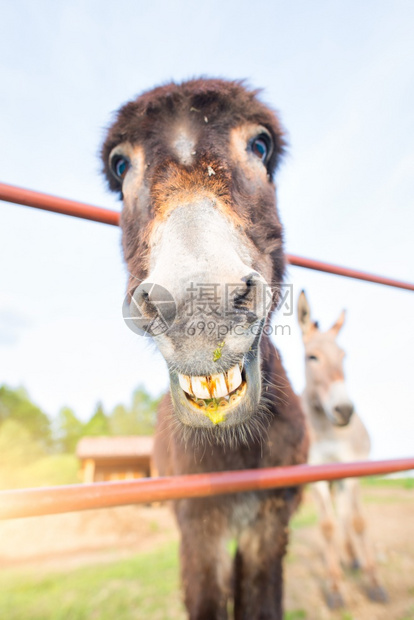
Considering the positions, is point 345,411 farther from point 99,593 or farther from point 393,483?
point 393,483

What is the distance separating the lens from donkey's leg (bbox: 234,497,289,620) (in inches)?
70.0

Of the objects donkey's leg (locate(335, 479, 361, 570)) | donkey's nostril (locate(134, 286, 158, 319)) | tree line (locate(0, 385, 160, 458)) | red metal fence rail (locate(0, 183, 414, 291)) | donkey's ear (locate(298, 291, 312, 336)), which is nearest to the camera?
donkey's nostril (locate(134, 286, 158, 319))

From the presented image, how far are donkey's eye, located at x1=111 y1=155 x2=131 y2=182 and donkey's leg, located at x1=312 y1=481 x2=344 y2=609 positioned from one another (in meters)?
4.00

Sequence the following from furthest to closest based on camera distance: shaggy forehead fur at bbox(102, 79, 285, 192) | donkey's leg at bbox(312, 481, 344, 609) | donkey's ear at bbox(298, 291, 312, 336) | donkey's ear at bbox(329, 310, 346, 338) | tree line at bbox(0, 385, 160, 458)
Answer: tree line at bbox(0, 385, 160, 458)
donkey's ear at bbox(329, 310, 346, 338)
donkey's ear at bbox(298, 291, 312, 336)
donkey's leg at bbox(312, 481, 344, 609)
shaggy forehead fur at bbox(102, 79, 285, 192)

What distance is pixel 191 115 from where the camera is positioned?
140cm

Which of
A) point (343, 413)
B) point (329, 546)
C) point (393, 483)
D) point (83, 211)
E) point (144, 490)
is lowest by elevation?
point (393, 483)

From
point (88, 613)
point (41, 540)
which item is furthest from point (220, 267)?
point (41, 540)

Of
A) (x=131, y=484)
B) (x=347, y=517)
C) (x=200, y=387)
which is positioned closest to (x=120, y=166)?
(x=200, y=387)

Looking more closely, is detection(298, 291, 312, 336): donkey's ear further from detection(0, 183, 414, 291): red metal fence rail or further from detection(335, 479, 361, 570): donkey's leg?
detection(335, 479, 361, 570): donkey's leg

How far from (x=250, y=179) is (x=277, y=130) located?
0.51 m

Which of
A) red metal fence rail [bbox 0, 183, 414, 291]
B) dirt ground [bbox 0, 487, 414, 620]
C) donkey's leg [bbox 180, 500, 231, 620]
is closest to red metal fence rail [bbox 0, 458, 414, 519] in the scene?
donkey's leg [bbox 180, 500, 231, 620]

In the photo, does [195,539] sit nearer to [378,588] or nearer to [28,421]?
[378,588]

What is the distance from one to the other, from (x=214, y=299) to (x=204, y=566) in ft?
5.02

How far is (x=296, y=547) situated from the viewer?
5.89 meters
